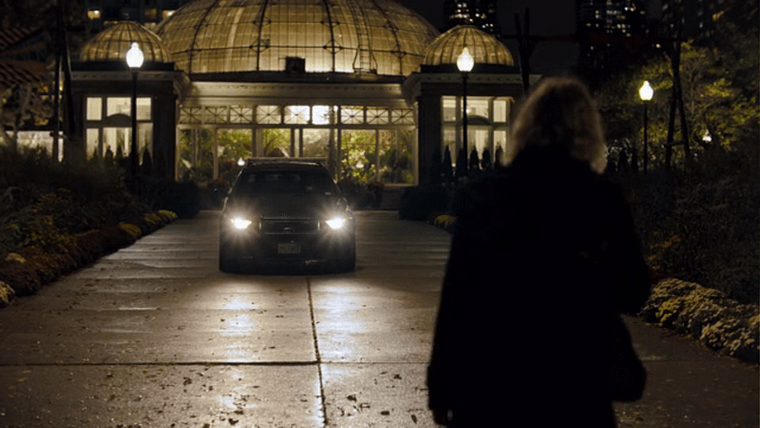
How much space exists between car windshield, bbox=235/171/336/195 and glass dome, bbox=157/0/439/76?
46.2m

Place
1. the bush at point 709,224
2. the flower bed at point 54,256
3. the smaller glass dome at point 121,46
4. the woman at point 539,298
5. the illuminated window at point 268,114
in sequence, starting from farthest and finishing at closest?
the illuminated window at point 268,114 → the smaller glass dome at point 121,46 → the flower bed at point 54,256 → the bush at point 709,224 → the woman at point 539,298

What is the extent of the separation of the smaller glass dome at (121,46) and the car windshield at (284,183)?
40.6 metres

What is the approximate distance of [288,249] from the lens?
19.3 metres

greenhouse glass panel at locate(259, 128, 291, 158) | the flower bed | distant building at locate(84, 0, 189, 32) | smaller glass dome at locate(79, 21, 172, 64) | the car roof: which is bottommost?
the flower bed

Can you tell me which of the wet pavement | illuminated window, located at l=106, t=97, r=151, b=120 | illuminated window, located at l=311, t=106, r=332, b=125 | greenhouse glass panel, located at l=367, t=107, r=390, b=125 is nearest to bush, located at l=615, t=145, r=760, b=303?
the wet pavement

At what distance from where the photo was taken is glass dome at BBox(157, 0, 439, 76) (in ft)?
221

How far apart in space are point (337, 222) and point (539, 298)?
1572cm

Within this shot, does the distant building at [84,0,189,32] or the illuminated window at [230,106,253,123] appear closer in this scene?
the illuminated window at [230,106,253,123]

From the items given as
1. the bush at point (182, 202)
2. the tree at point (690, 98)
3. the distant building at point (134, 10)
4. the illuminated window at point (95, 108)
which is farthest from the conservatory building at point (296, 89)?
the distant building at point (134, 10)

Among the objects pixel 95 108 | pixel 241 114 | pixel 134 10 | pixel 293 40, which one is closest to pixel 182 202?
pixel 95 108

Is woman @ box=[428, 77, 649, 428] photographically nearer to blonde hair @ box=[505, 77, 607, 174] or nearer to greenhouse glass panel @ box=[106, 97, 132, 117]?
blonde hair @ box=[505, 77, 607, 174]

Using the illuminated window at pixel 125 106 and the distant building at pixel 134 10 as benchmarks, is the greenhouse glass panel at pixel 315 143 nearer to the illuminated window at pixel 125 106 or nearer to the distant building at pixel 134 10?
the illuminated window at pixel 125 106

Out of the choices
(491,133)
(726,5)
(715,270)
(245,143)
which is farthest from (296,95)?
(715,270)

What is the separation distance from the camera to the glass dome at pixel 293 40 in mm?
67250
